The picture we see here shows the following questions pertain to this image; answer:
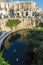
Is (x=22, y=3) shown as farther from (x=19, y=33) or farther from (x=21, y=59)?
(x=21, y=59)

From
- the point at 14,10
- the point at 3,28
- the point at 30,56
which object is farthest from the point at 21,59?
the point at 14,10

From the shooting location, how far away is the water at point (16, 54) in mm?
34625

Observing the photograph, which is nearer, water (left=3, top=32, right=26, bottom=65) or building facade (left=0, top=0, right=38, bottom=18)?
water (left=3, top=32, right=26, bottom=65)

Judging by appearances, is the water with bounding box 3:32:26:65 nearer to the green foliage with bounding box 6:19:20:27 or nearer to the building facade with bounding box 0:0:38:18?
the green foliage with bounding box 6:19:20:27

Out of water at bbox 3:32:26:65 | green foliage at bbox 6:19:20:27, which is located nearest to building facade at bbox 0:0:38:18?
green foliage at bbox 6:19:20:27

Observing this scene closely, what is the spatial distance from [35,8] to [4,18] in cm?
1655

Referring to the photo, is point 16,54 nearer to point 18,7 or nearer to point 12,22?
point 12,22

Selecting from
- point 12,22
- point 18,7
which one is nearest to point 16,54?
point 12,22

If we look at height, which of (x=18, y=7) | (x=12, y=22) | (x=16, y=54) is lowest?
(x=12, y=22)

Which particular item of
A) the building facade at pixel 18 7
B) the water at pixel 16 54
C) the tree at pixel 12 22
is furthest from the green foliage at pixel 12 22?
the water at pixel 16 54

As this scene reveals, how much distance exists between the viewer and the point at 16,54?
38344 millimetres

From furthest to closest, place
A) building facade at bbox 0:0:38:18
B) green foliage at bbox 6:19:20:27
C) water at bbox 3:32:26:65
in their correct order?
building facade at bbox 0:0:38:18 < green foliage at bbox 6:19:20:27 < water at bbox 3:32:26:65

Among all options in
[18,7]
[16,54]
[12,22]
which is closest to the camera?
[16,54]

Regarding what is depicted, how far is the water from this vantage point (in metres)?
34.6
